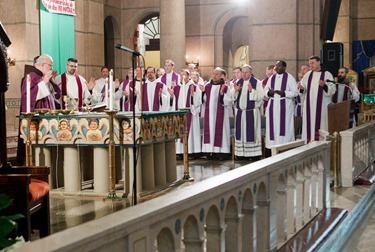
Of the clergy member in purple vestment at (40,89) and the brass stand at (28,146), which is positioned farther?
the clergy member in purple vestment at (40,89)

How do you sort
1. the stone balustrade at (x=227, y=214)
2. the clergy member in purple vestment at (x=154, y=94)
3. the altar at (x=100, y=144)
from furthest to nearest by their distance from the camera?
the clergy member in purple vestment at (x=154, y=94) < the altar at (x=100, y=144) < the stone balustrade at (x=227, y=214)

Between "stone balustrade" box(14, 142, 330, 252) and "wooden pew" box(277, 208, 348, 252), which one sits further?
"wooden pew" box(277, 208, 348, 252)

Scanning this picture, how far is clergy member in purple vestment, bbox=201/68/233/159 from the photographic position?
12.2 meters

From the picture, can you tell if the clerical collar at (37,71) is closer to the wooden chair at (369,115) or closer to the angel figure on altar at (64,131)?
the angel figure on altar at (64,131)

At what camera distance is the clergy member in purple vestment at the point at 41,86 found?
8070mm

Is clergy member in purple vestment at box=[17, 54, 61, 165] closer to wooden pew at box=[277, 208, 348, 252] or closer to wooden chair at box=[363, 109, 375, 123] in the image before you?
wooden pew at box=[277, 208, 348, 252]

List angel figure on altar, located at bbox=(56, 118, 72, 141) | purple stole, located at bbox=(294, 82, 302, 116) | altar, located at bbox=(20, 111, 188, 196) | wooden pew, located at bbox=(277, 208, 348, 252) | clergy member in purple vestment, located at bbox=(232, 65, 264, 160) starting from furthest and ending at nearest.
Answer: purple stole, located at bbox=(294, 82, 302, 116) → clergy member in purple vestment, located at bbox=(232, 65, 264, 160) → angel figure on altar, located at bbox=(56, 118, 72, 141) → altar, located at bbox=(20, 111, 188, 196) → wooden pew, located at bbox=(277, 208, 348, 252)

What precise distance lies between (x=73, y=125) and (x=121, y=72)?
12630 millimetres

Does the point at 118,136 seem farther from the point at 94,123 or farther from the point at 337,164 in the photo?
the point at 337,164

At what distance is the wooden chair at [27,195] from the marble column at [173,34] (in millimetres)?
9804

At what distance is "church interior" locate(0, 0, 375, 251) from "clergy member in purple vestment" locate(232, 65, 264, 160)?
0.27 meters

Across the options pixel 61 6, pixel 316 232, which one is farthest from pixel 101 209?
pixel 61 6

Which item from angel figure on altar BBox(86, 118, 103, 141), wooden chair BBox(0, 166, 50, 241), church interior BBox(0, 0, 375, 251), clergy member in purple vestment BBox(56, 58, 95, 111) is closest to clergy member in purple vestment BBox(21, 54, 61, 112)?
church interior BBox(0, 0, 375, 251)

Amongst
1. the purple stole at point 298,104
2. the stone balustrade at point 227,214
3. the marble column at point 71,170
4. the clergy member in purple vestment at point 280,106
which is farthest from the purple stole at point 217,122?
the stone balustrade at point 227,214
